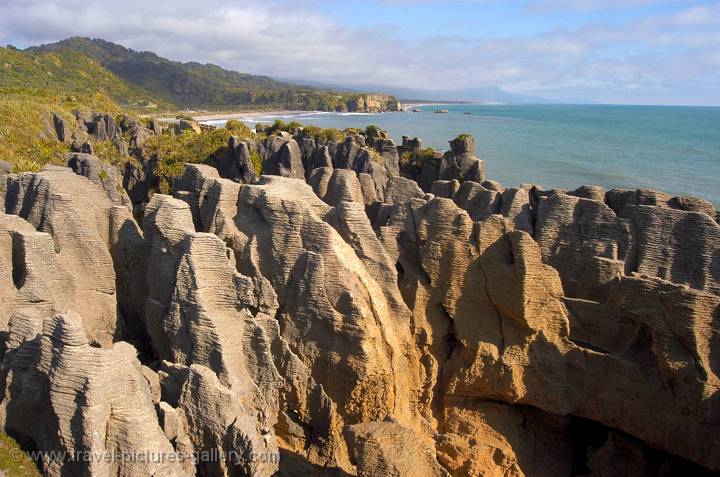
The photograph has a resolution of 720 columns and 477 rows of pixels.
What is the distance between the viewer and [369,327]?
410 inches

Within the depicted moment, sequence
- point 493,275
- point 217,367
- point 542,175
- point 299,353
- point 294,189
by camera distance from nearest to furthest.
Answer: point 217,367
point 299,353
point 493,275
point 294,189
point 542,175

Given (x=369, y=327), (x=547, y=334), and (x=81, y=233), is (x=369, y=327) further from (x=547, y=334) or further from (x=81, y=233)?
(x=81, y=233)

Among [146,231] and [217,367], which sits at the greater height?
[146,231]

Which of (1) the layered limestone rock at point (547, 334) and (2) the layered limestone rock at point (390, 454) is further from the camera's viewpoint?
(1) the layered limestone rock at point (547, 334)

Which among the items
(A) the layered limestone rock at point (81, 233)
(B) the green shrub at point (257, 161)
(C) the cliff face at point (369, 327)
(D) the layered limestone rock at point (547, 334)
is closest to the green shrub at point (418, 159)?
(B) the green shrub at point (257, 161)

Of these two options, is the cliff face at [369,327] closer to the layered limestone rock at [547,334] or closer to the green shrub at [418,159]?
the layered limestone rock at [547,334]

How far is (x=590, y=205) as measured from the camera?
12.4 meters

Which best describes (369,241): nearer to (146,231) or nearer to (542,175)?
(146,231)

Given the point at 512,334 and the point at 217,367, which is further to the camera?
the point at 512,334

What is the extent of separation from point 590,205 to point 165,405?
10083mm

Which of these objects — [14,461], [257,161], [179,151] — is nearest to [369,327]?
[14,461]

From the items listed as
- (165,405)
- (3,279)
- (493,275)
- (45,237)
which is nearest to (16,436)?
(165,405)

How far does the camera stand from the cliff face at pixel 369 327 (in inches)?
340

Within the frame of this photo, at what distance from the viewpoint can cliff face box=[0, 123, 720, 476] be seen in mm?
8633
